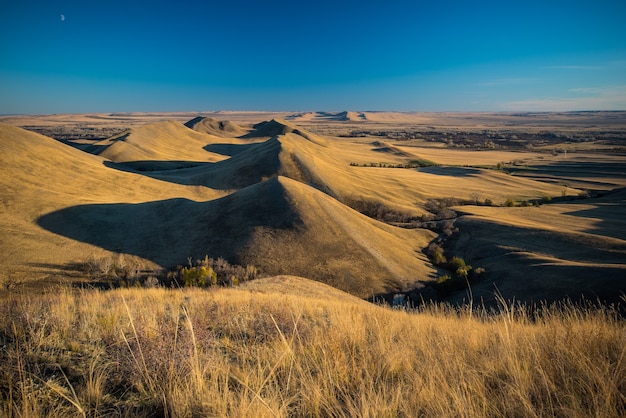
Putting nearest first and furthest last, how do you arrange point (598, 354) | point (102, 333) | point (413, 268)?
point (598, 354), point (102, 333), point (413, 268)

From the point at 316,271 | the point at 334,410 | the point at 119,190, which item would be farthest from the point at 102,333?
the point at 119,190

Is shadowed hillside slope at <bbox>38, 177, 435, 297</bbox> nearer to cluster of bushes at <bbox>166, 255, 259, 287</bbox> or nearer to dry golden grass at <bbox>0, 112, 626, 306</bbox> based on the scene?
dry golden grass at <bbox>0, 112, 626, 306</bbox>

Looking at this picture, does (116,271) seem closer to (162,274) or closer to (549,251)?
(162,274)

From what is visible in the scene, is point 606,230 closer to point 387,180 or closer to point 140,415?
point 387,180

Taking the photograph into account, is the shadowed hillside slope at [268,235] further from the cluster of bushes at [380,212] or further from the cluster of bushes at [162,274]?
the cluster of bushes at [380,212]

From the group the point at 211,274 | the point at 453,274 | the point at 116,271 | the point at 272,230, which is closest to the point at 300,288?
the point at 211,274

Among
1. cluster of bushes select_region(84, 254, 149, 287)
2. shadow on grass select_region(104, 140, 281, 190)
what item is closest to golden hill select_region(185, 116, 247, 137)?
shadow on grass select_region(104, 140, 281, 190)
